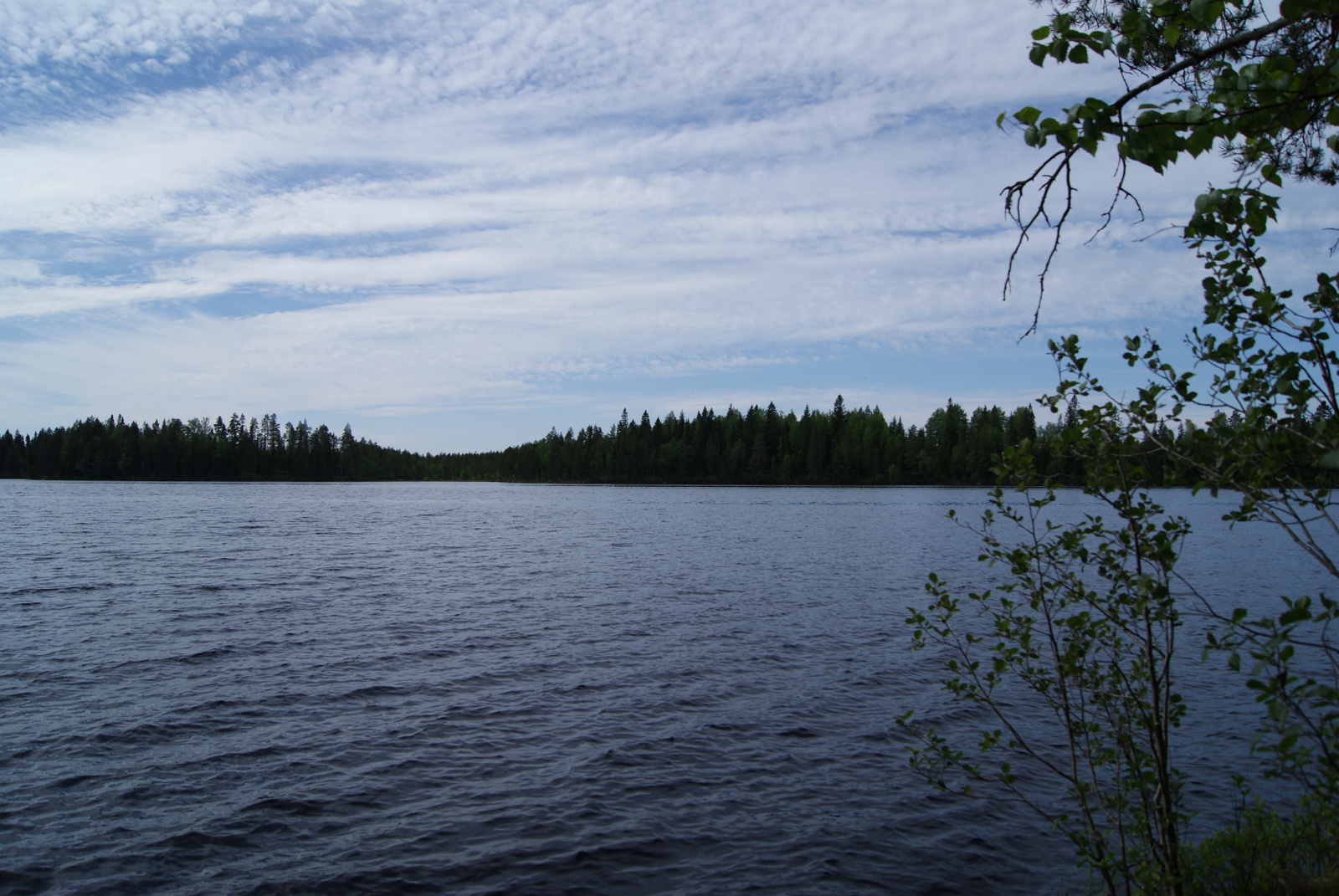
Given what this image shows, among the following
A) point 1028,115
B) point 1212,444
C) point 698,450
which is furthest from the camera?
point 698,450

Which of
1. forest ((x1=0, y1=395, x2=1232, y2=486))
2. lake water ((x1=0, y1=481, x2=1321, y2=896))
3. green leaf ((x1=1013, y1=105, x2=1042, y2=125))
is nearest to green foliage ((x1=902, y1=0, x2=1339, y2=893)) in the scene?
green leaf ((x1=1013, y1=105, x2=1042, y2=125))

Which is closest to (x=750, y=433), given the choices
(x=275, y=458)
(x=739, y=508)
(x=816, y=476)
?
(x=816, y=476)

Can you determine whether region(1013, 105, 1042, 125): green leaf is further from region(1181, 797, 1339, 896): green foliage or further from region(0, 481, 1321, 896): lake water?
region(0, 481, 1321, 896): lake water

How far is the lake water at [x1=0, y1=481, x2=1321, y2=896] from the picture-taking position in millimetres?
9734

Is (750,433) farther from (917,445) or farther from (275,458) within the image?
(275,458)

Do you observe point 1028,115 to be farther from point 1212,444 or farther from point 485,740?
point 485,740

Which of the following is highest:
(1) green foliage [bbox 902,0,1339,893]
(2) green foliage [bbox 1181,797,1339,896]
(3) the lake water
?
(1) green foliage [bbox 902,0,1339,893]

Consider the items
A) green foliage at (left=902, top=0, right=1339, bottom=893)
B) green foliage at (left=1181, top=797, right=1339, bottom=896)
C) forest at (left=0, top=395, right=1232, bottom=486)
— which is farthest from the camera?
forest at (left=0, top=395, right=1232, bottom=486)

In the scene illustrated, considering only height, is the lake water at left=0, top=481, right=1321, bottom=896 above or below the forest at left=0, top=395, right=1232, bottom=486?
below

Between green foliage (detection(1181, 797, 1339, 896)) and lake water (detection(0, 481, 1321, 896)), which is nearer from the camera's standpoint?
green foliage (detection(1181, 797, 1339, 896))

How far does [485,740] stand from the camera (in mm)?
13945

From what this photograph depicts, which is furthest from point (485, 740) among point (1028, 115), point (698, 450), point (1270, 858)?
point (698, 450)

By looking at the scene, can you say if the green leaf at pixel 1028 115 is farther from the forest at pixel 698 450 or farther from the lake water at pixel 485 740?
the forest at pixel 698 450

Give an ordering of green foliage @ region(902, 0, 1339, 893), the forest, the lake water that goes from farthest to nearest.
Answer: the forest
the lake water
green foliage @ region(902, 0, 1339, 893)
